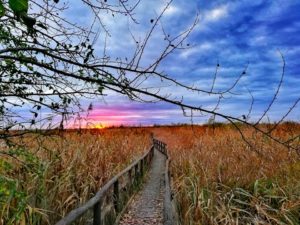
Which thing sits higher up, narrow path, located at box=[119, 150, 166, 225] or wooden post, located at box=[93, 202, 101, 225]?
wooden post, located at box=[93, 202, 101, 225]

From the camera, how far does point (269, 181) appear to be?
8180 millimetres

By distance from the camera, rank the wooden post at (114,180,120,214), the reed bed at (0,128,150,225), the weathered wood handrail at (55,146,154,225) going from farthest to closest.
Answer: the wooden post at (114,180,120,214) → the reed bed at (0,128,150,225) → the weathered wood handrail at (55,146,154,225)

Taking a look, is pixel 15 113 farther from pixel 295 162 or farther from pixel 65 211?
pixel 295 162

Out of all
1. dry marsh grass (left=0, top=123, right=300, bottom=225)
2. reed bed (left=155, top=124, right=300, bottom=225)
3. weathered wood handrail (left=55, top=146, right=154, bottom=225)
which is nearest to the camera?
weathered wood handrail (left=55, top=146, right=154, bottom=225)

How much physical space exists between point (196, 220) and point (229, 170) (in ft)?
8.33

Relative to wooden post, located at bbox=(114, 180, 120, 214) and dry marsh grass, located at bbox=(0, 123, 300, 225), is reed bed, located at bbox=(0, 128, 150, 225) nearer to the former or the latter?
dry marsh grass, located at bbox=(0, 123, 300, 225)

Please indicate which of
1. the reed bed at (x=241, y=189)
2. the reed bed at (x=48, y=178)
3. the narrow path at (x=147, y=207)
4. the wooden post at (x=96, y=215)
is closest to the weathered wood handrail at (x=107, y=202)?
the wooden post at (x=96, y=215)

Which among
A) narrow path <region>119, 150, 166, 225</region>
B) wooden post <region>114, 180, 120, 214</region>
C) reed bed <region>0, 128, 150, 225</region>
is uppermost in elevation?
reed bed <region>0, 128, 150, 225</region>

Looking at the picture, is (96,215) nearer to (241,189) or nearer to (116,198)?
(116,198)

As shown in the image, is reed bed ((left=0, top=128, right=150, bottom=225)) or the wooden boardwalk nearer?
reed bed ((left=0, top=128, right=150, bottom=225))

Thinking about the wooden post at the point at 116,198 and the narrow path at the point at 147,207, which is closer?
the narrow path at the point at 147,207

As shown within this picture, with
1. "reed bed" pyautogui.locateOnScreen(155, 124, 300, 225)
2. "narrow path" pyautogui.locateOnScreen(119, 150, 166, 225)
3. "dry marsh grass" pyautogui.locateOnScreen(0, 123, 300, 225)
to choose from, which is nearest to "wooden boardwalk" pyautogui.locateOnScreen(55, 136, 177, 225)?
"narrow path" pyautogui.locateOnScreen(119, 150, 166, 225)

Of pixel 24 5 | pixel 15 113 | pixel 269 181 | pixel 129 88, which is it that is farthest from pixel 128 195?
pixel 24 5

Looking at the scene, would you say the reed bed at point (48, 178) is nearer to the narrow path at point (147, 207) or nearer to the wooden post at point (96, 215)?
the wooden post at point (96, 215)
